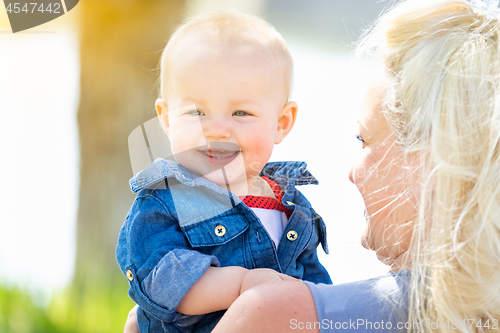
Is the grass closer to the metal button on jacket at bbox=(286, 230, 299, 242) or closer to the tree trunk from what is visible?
the tree trunk

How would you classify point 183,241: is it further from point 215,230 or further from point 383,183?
point 383,183

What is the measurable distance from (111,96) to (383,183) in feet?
9.54

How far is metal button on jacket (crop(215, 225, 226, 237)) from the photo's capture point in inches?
60.7

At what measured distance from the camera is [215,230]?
1.54 meters

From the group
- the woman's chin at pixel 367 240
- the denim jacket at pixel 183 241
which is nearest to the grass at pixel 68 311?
the denim jacket at pixel 183 241

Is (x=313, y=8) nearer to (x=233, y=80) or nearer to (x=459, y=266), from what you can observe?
(x=233, y=80)

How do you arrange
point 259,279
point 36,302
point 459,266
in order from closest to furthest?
point 459,266 → point 259,279 → point 36,302

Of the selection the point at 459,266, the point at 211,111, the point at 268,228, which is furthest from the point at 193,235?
Result: the point at 459,266

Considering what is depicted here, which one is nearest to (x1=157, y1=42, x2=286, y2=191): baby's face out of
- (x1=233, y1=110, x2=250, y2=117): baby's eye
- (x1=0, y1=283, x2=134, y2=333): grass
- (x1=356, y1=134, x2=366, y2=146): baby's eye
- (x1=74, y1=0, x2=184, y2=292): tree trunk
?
(x1=233, y1=110, x2=250, y2=117): baby's eye

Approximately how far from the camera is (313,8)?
12.6ft

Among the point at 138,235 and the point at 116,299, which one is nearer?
the point at 138,235

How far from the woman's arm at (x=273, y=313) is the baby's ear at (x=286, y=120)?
2.88 ft

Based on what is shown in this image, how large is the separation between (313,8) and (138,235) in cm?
301

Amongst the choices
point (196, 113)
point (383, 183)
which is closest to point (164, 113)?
point (196, 113)
